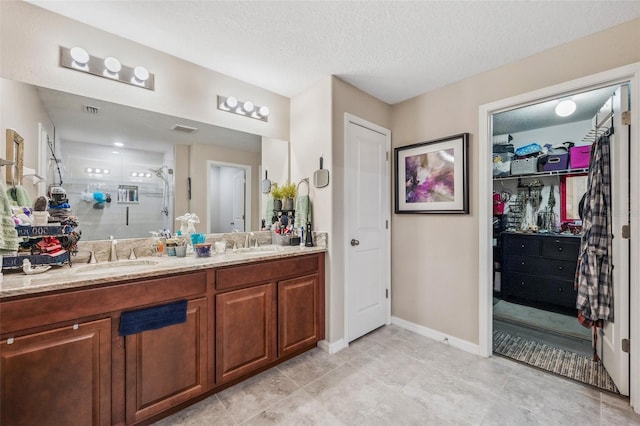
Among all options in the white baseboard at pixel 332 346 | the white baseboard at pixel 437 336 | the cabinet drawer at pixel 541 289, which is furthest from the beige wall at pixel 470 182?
the cabinet drawer at pixel 541 289

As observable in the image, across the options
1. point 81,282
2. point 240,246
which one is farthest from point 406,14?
point 81,282

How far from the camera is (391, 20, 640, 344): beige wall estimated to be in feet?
6.25

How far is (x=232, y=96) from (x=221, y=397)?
7.96 feet

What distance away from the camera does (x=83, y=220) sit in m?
1.82

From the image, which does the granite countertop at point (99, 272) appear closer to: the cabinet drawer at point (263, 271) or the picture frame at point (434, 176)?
the cabinet drawer at point (263, 271)

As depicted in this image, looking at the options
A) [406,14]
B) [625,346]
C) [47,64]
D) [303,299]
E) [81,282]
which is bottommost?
[625,346]

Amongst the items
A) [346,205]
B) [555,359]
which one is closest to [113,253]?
[346,205]

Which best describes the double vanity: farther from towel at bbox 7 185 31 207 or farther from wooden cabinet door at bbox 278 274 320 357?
towel at bbox 7 185 31 207

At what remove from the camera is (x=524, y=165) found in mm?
3719

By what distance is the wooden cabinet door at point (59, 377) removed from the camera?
119 centimetres

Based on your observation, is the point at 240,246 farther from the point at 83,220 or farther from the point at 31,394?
the point at 31,394

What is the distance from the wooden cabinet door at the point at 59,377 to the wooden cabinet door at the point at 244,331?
61 centimetres

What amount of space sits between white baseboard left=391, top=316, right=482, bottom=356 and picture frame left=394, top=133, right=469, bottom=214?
3.95ft

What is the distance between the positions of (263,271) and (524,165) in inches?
150
